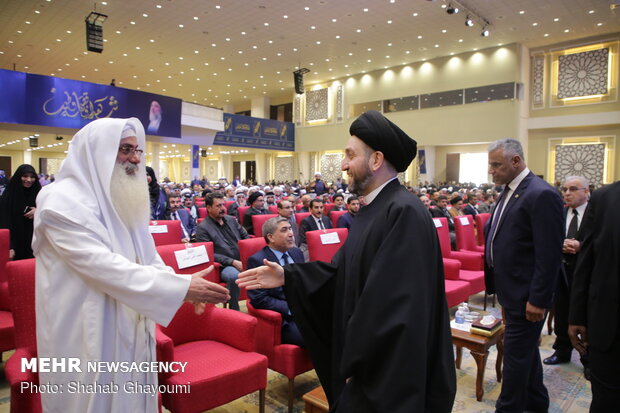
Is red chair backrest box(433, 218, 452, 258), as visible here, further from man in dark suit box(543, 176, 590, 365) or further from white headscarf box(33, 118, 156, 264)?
white headscarf box(33, 118, 156, 264)

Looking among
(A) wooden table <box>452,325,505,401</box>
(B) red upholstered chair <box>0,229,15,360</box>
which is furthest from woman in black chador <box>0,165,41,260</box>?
(A) wooden table <box>452,325,505,401</box>

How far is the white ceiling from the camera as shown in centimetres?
1384

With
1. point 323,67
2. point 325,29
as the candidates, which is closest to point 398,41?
point 325,29

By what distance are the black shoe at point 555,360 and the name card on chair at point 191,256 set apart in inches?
119

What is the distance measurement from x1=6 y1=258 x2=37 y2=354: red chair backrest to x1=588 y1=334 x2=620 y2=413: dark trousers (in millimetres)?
2626

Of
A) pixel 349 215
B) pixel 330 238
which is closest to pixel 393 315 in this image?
pixel 330 238

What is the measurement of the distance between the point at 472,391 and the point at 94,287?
8.90 feet

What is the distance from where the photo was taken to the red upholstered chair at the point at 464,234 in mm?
5535

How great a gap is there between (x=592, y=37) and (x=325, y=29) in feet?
34.9

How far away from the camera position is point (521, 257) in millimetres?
2270

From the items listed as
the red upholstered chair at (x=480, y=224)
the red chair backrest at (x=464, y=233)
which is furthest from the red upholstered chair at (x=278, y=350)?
the red upholstered chair at (x=480, y=224)

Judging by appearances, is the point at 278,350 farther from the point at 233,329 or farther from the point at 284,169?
the point at 284,169

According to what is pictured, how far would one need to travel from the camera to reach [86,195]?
149cm

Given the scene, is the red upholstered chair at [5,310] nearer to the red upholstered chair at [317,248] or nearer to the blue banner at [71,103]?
the red upholstered chair at [317,248]
